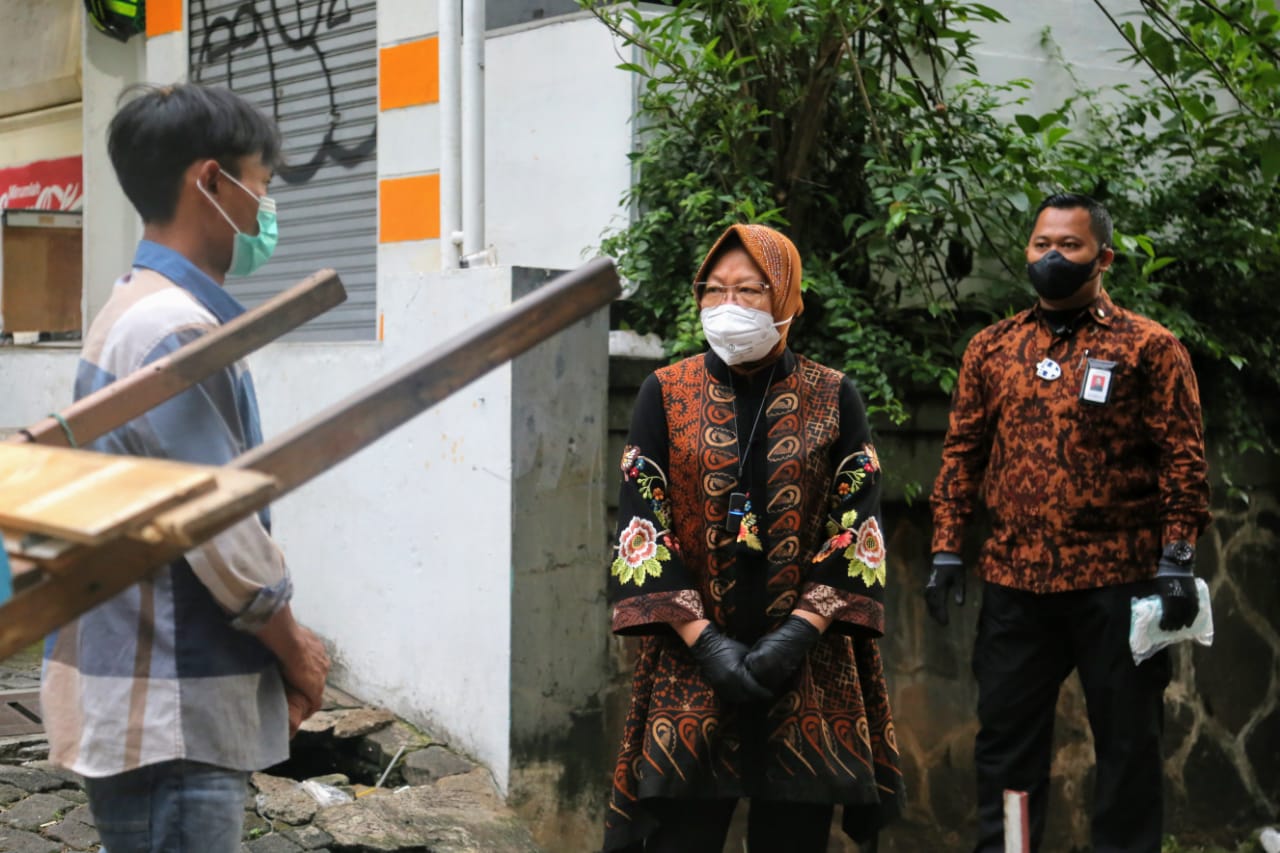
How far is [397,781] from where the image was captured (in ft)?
16.2

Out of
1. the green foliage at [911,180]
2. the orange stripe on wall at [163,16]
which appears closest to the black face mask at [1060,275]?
the green foliage at [911,180]

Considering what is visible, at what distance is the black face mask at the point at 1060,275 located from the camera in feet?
14.3

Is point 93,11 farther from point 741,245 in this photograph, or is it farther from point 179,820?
point 179,820

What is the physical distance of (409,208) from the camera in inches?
230

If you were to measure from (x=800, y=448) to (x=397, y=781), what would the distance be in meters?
2.21

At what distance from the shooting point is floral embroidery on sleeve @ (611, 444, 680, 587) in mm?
3525

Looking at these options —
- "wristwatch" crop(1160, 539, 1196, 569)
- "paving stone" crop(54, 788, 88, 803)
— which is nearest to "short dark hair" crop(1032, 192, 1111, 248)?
→ "wristwatch" crop(1160, 539, 1196, 569)

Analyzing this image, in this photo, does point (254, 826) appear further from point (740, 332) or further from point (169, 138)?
point (169, 138)

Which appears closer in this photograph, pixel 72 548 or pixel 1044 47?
→ pixel 72 548

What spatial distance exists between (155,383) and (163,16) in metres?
5.75

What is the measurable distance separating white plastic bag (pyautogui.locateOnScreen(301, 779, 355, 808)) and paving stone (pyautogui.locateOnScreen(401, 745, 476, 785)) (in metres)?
0.22

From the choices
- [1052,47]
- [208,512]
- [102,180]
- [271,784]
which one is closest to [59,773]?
[271,784]

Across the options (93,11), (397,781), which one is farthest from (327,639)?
(93,11)

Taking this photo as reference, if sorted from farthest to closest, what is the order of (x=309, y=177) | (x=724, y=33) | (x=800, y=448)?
(x=309, y=177) → (x=724, y=33) → (x=800, y=448)
